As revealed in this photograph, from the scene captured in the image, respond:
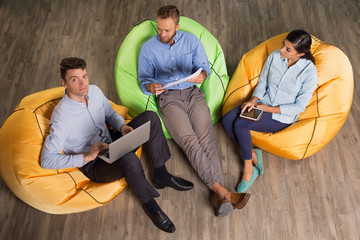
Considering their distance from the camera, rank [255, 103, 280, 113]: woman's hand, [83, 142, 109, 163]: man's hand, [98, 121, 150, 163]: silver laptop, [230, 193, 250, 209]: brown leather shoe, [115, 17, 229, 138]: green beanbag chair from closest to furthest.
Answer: [98, 121, 150, 163]: silver laptop < [83, 142, 109, 163]: man's hand < [230, 193, 250, 209]: brown leather shoe < [255, 103, 280, 113]: woman's hand < [115, 17, 229, 138]: green beanbag chair

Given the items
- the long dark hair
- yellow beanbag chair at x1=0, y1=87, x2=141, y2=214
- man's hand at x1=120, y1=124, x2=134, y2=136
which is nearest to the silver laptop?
man's hand at x1=120, y1=124, x2=134, y2=136

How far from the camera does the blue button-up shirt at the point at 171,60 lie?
3.04m

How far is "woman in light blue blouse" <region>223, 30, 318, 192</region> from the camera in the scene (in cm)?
279

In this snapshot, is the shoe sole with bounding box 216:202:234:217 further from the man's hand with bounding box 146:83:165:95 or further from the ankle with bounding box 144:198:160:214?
the man's hand with bounding box 146:83:165:95

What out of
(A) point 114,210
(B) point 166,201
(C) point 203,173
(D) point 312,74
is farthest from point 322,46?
(A) point 114,210

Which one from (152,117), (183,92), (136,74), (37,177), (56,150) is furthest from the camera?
(136,74)

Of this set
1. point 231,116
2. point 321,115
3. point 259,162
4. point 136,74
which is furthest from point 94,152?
point 321,115

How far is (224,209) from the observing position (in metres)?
2.72

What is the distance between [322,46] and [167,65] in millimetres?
1283

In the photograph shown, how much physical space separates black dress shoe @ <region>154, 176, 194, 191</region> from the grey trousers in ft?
0.45

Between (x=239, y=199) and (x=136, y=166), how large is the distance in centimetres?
76

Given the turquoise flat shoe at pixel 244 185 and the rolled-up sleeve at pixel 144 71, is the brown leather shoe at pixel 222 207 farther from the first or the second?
the rolled-up sleeve at pixel 144 71

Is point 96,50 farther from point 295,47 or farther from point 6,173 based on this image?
point 295,47

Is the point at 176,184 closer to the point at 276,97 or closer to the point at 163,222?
the point at 163,222
